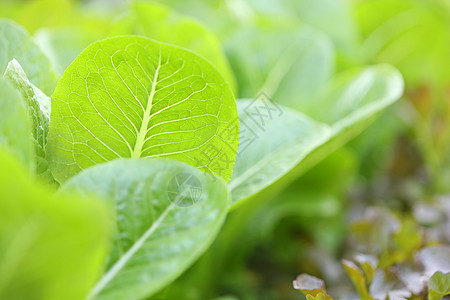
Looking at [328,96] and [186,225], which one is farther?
[328,96]

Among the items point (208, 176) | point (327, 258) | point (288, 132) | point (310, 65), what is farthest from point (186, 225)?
point (310, 65)

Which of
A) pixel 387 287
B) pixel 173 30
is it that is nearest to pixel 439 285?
pixel 387 287

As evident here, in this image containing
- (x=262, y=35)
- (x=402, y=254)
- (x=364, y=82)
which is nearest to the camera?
(x=402, y=254)

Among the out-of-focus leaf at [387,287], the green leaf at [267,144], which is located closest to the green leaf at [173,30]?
the green leaf at [267,144]

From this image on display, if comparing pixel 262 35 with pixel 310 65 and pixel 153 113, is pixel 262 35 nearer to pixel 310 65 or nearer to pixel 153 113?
pixel 310 65

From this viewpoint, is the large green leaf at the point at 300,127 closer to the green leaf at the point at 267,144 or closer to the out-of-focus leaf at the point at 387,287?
the green leaf at the point at 267,144

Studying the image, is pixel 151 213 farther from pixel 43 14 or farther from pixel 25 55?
pixel 43 14

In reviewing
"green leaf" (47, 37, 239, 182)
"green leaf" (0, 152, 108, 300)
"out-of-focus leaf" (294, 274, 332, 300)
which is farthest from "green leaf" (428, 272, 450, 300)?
"green leaf" (0, 152, 108, 300)
